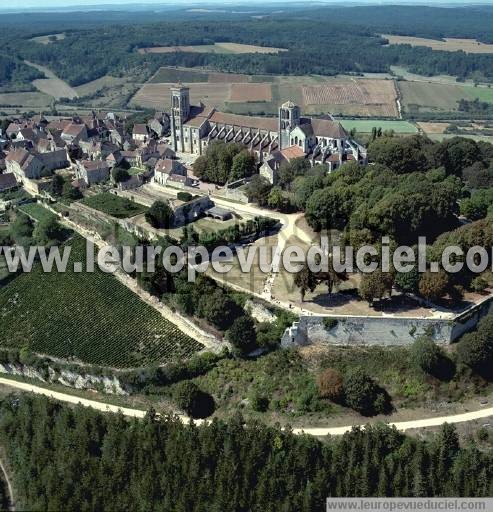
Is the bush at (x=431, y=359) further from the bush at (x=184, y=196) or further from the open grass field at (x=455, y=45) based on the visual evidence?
the open grass field at (x=455, y=45)

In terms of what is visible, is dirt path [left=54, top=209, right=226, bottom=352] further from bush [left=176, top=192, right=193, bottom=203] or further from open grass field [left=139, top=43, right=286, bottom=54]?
open grass field [left=139, top=43, right=286, bottom=54]

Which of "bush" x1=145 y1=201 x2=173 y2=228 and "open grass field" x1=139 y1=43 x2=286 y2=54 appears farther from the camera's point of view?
"open grass field" x1=139 y1=43 x2=286 y2=54

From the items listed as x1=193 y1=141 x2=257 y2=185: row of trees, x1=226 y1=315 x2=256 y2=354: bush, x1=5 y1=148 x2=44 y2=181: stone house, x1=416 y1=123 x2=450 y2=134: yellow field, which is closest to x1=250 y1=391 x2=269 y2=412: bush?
x1=226 y1=315 x2=256 y2=354: bush

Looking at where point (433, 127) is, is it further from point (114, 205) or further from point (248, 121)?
point (114, 205)

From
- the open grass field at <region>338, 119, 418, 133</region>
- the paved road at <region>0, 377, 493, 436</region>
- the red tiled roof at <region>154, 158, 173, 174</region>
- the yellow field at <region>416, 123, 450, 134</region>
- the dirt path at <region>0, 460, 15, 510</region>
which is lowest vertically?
the paved road at <region>0, 377, 493, 436</region>

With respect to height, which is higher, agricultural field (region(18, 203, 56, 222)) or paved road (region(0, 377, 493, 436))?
agricultural field (region(18, 203, 56, 222))

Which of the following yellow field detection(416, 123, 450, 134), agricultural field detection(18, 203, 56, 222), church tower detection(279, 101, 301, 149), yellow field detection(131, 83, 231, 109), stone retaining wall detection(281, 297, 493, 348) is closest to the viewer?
stone retaining wall detection(281, 297, 493, 348)

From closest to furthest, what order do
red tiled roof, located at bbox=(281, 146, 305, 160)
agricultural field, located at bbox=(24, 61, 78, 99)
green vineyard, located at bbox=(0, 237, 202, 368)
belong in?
green vineyard, located at bbox=(0, 237, 202, 368)
red tiled roof, located at bbox=(281, 146, 305, 160)
agricultural field, located at bbox=(24, 61, 78, 99)
